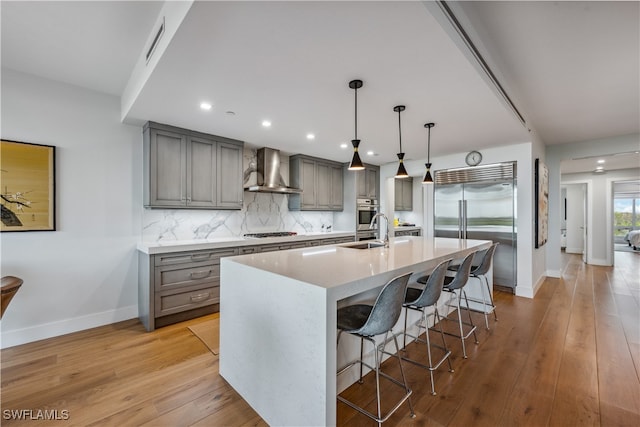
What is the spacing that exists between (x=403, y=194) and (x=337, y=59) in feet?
17.8

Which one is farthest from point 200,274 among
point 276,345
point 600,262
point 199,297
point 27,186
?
point 600,262

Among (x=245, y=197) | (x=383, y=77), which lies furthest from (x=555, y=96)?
(x=245, y=197)

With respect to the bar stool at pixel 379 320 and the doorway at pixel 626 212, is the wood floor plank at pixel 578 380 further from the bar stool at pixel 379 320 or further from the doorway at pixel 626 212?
the doorway at pixel 626 212

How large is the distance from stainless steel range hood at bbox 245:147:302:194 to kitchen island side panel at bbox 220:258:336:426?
2456 millimetres

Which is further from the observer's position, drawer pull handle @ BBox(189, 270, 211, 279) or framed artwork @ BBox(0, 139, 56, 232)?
drawer pull handle @ BBox(189, 270, 211, 279)

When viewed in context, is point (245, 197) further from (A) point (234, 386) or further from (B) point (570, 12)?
(B) point (570, 12)

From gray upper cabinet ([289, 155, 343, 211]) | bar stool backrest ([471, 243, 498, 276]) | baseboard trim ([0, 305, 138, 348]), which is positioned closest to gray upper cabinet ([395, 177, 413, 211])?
gray upper cabinet ([289, 155, 343, 211])

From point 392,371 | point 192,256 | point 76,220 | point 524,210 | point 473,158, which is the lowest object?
point 392,371

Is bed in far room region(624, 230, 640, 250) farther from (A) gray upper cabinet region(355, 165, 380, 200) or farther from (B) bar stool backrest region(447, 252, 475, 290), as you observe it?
(B) bar stool backrest region(447, 252, 475, 290)

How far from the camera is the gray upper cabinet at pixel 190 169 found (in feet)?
10.7

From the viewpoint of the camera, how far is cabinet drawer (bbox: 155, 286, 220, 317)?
3053mm

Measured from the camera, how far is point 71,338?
9.21ft

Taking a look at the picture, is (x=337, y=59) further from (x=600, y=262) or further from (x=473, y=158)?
(x=600, y=262)

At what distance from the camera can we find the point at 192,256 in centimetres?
328
